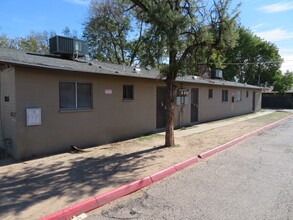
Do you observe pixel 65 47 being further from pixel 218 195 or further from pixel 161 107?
pixel 218 195

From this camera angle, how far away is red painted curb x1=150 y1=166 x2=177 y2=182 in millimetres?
5530

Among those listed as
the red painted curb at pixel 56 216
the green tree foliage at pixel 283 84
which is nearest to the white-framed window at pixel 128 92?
the red painted curb at pixel 56 216

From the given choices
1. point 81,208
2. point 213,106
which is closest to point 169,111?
point 81,208

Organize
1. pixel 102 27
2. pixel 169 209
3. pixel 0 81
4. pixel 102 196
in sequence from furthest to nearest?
pixel 102 27
pixel 0 81
pixel 102 196
pixel 169 209

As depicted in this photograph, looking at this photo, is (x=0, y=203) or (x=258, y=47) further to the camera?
(x=258, y=47)

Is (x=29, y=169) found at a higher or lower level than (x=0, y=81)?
lower

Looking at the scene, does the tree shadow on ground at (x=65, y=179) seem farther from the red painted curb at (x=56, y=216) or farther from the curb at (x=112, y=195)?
the red painted curb at (x=56, y=216)

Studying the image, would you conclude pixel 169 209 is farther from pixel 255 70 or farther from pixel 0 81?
pixel 255 70

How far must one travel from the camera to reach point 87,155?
7430mm

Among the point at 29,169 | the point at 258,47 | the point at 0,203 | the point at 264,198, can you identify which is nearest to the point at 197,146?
the point at 264,198

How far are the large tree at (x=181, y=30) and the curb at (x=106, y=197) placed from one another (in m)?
3.07

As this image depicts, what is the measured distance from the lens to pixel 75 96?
8.27 meters

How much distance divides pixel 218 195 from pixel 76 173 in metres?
3.25

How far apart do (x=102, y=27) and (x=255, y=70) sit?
28603 millimetres
